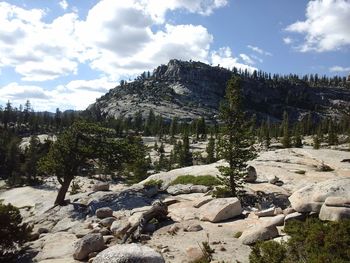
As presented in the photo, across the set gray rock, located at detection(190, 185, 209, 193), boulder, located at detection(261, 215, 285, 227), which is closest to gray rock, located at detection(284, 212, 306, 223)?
boulder, located at detection(261, 215, 285, 227)

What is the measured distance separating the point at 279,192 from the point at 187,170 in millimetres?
14014

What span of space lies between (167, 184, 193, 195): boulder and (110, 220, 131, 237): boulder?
13.7 metres

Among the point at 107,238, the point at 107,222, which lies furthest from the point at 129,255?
the point at 107,222

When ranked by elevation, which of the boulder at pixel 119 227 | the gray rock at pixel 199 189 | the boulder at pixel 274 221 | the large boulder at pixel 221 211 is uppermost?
the boulder at pixel 274 221

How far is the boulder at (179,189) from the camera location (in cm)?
4169

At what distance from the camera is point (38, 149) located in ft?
421

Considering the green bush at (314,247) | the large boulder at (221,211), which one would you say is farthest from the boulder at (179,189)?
the green bush at (314,247)

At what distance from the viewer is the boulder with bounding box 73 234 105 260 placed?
76.2 feet

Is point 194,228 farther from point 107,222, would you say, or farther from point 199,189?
point 199,189

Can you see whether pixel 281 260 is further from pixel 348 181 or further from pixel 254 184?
pixel 254 184

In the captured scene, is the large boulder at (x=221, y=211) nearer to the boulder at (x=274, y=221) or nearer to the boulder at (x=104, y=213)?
the boulder at (x=274, y=221)

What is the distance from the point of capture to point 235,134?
4034 cm

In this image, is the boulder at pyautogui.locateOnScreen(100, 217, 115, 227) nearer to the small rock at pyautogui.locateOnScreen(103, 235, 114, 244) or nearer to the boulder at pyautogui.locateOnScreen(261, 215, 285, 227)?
the small rock at pyautogui.locateOnScreen(103, 235, 114, 244)

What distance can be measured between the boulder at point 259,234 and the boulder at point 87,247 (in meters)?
8.88
